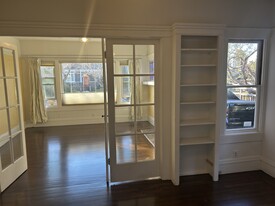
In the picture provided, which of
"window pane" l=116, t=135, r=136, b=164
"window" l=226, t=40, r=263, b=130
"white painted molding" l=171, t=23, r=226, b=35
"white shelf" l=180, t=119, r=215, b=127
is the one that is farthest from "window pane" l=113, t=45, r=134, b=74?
"window" l=226, t=40, r=263, b=130

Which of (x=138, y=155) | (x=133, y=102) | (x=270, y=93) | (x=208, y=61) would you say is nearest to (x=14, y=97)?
(x=133, y=102)

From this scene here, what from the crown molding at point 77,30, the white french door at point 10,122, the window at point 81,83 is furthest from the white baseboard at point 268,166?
the window at point 81,83

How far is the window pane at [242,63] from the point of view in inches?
126

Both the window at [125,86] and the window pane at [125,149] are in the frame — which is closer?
the window at [125,86]

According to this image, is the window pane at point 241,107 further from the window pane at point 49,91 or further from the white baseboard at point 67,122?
the window pane at point 49,91

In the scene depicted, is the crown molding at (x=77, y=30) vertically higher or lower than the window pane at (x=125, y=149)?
higher

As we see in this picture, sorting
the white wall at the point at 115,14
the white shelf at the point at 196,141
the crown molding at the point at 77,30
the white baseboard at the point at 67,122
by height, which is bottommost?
the white baseboard at the point at 67,122

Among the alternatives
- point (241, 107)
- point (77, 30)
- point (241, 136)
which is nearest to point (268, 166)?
point (241, 136)

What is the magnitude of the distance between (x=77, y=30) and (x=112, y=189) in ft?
7.14

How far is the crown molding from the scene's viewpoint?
2.48 metres

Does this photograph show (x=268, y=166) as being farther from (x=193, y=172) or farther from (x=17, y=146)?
(x=17, y=146)

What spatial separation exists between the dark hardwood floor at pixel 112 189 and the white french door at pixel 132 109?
0.28 m

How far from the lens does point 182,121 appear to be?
3.04 m

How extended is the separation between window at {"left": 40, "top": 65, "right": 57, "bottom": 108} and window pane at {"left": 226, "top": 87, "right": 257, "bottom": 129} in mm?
5422
